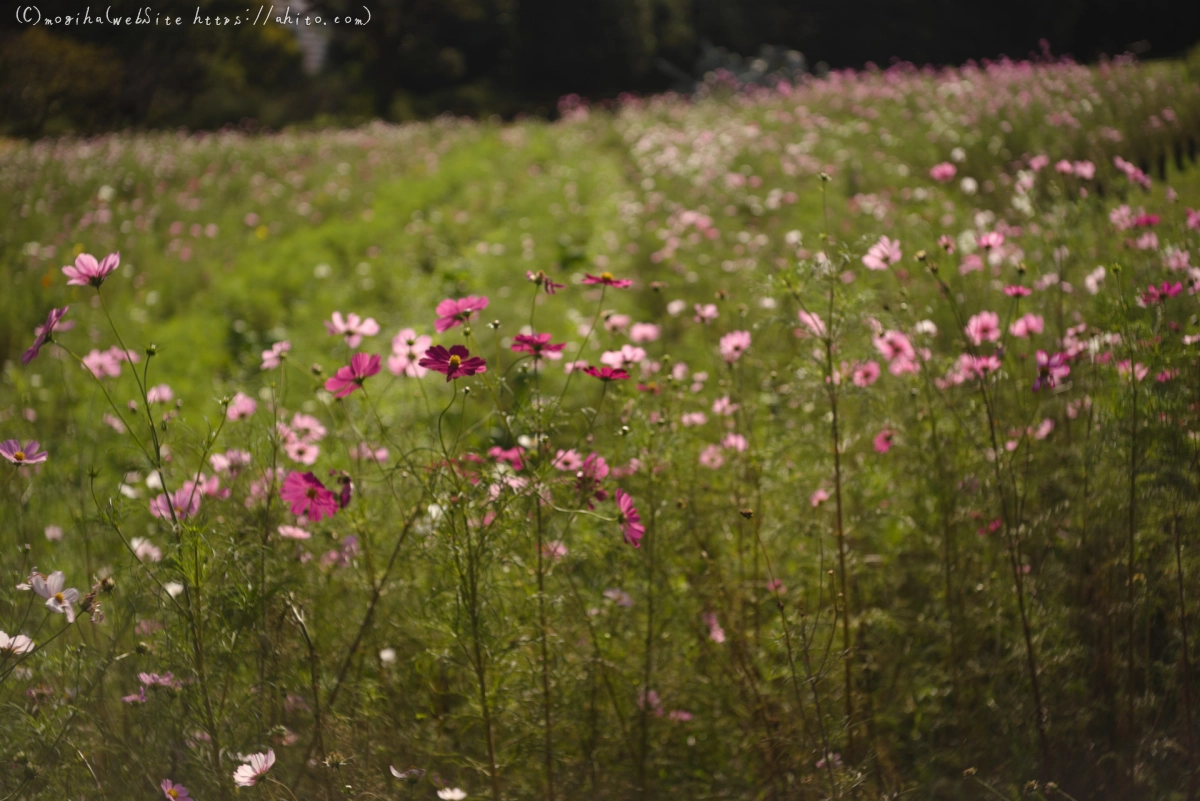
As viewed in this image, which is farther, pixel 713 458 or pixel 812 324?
pixel 713 458

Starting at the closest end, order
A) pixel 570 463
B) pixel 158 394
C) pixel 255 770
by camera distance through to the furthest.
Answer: pixel 255 770 < pixel 570 463 < pixel 158 394

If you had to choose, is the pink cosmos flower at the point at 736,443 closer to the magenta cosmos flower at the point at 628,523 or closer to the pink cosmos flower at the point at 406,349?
the magenta cosmos flower at the point at 628,523

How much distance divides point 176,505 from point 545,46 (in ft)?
84.1

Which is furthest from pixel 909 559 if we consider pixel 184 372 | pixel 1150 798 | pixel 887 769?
pixel 184 372

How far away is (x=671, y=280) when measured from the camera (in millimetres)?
4562

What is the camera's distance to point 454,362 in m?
1.12

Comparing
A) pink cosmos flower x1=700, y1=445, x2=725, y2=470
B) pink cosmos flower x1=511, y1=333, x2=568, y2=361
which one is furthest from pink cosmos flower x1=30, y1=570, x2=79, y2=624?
pink cosmos flower x1=700, y1=445, x2=725, y2=470

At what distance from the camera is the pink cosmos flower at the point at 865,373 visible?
68.7 inches

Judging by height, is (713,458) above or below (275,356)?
below

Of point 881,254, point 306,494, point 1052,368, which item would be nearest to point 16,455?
point 306,494

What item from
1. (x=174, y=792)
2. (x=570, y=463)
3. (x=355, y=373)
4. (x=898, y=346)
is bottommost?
(x=174, y=792)

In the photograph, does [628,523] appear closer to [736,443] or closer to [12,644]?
[736,443]

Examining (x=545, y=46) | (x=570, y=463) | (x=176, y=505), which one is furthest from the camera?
(x=545, y=46)

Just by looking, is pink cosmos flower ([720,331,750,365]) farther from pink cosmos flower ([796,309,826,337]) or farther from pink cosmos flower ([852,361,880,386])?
pink cosmos flower ([852,361,880,386])
